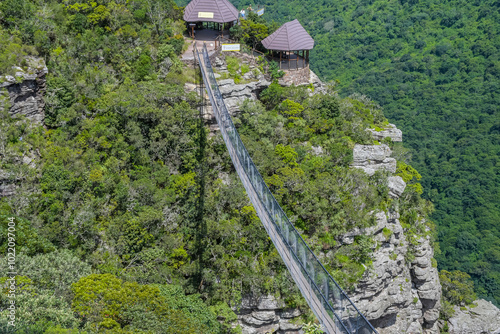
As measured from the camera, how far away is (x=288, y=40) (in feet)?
81.3

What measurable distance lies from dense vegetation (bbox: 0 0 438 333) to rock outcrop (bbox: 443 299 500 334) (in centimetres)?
702

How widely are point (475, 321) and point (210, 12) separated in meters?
23.3

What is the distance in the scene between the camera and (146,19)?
25.5 metres

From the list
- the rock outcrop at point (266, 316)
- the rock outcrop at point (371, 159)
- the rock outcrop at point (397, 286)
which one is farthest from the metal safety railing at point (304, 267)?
the rock outcrop at point (371, 159)

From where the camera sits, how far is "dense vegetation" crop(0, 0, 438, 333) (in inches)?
573

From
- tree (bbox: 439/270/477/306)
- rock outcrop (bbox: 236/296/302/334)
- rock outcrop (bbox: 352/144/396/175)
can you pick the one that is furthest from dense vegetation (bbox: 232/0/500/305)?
rock outcrop (bbox: 236/296/302/334)

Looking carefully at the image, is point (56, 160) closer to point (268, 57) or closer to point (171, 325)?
point (171, 325)

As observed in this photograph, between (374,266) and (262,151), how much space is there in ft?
23.4

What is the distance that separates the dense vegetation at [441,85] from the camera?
36781mm

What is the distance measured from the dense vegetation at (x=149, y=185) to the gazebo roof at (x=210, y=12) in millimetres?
1816

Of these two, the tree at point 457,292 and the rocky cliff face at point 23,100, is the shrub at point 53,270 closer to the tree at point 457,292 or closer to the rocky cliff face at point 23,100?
the rocky cliff face at point 23,100

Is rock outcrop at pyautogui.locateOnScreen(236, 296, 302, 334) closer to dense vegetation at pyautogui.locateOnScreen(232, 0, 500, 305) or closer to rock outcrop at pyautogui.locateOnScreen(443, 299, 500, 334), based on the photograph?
rock outcrop at pyautogui.locateOnScreen(443, 299, 500, 334)

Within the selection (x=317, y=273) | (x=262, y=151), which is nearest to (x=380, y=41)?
(x=262, y=151)

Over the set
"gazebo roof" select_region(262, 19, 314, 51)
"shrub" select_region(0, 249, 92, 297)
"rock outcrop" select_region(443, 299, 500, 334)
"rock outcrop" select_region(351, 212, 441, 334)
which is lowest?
"rock outcrop" select_region(443, 299, 500, 334)
